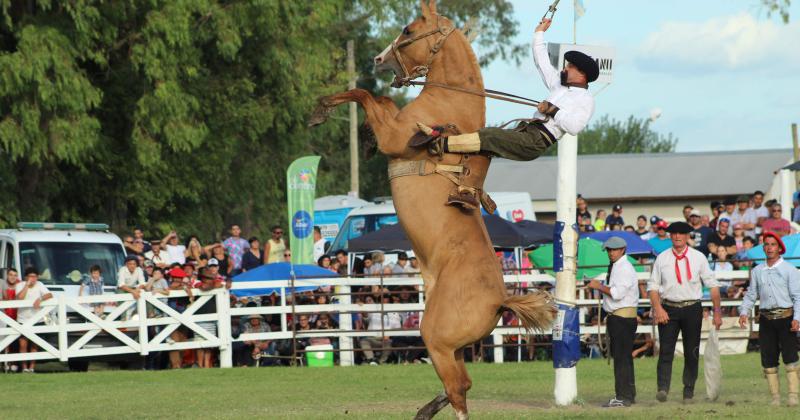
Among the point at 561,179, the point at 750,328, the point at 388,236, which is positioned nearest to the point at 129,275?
the point at 388,236

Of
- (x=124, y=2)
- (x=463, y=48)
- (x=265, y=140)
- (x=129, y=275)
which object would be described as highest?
(x=124, y=2)

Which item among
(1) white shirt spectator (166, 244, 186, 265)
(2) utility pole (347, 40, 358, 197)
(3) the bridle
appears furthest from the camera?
(2) utility pole (347, 40, 358, 197)

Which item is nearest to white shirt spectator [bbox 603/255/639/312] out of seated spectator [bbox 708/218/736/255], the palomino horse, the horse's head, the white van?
the palomino horse

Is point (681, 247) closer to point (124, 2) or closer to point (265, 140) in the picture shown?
point (124, 2)

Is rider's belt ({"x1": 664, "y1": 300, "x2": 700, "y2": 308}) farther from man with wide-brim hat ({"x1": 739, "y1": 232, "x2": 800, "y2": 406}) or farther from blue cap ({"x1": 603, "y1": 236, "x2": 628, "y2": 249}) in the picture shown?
blue cap ({"x1": 603, "y1": 236, "x2": 628, "y2": 249})

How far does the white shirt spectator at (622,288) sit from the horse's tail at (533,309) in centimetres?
539

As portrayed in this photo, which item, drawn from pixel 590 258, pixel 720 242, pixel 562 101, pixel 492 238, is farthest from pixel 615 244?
pixel 720 242

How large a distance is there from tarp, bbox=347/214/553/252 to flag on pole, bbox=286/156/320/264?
99 centimetres

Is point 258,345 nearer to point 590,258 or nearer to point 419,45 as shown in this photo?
point 590,258

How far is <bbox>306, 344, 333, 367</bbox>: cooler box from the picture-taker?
1966cm

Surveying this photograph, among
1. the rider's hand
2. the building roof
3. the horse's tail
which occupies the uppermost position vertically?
the building roof

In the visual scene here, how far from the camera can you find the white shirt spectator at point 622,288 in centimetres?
1356

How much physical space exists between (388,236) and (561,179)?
6.47 metres

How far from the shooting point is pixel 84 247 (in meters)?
19.8
